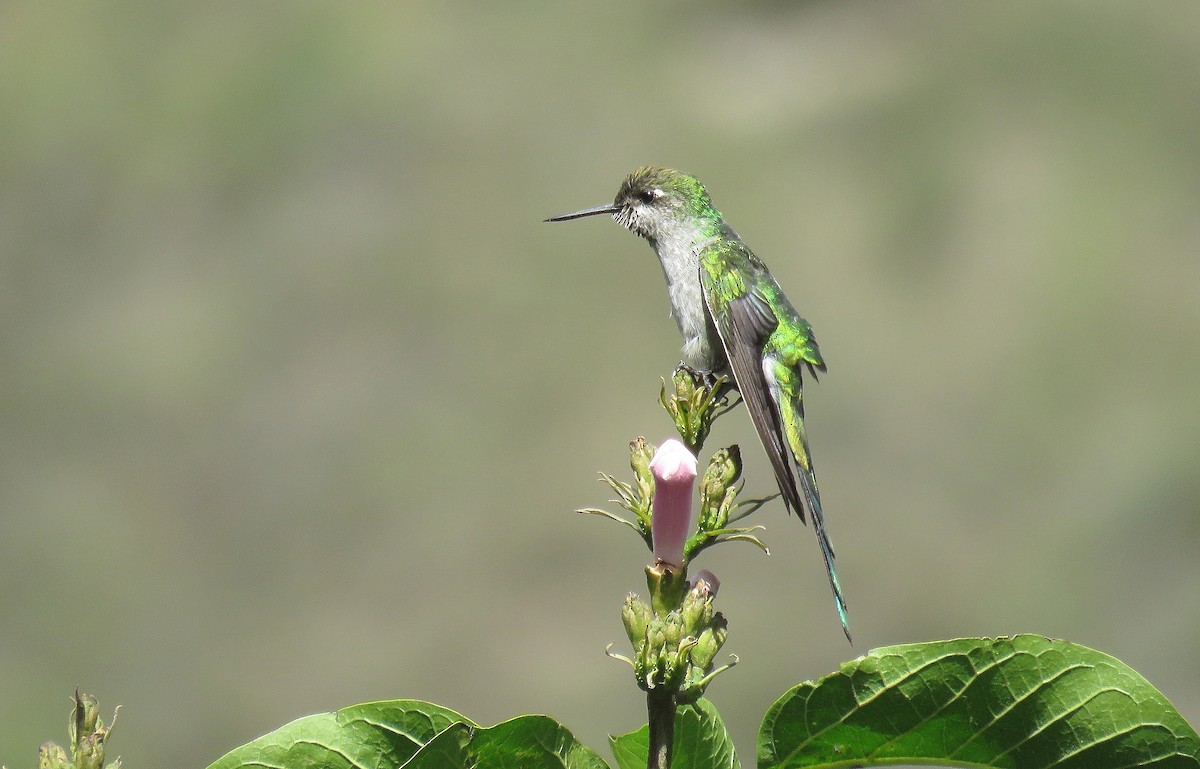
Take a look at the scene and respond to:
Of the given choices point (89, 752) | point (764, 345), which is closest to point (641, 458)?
point (89, 752)

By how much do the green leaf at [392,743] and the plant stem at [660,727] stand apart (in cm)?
4

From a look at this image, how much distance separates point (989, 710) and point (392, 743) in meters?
0.38

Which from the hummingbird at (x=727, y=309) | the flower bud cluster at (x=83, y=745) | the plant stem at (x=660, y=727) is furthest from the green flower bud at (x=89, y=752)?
the hummingbird at (x=727, y=309)

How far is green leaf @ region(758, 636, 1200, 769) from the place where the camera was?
708 mm

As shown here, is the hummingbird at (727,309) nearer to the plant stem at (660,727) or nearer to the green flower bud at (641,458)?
the green flower bud at (641,458)

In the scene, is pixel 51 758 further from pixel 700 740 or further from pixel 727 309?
pixel 727 309

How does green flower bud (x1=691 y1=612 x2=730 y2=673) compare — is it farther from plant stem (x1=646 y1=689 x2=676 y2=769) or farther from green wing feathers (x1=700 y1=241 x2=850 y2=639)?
green wing feathers (x1=700 y1=241 x2=850 y2=639)

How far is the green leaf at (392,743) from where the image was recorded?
675 millimetres

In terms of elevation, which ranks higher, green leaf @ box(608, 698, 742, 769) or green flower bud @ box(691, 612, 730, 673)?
green flower bud @ box(691, 612, 730, 673)

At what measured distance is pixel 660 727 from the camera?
2.32ft

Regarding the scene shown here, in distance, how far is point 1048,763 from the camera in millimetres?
728

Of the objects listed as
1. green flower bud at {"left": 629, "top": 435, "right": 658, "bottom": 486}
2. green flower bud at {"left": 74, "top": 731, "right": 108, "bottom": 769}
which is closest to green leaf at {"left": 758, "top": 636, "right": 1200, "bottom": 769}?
green flower bud at {"left": 629, "top": 435, "right": 658, "bottom": 486}

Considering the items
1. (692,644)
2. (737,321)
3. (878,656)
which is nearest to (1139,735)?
(878,656)

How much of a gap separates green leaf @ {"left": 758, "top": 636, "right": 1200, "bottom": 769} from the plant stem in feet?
0.22
